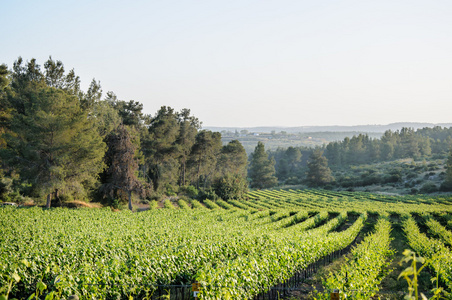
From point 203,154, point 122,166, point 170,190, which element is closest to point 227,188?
point 203,154

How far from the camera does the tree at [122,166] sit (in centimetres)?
3516

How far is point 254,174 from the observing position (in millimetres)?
88625

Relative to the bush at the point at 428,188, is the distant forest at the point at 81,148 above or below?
above

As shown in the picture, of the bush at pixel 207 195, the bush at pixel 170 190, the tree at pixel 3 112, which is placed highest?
the tree at pixel 3 112

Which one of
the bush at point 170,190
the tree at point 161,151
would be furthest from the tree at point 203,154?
the bush at point 170,190

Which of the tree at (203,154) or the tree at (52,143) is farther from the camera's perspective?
the tree at (203,154)

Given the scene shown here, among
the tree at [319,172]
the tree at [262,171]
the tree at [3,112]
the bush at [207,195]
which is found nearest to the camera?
the tree at [3,112]

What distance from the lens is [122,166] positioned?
3534 cm

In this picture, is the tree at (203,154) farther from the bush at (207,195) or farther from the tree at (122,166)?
the tree at (122,166)

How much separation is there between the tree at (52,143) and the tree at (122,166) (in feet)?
7.88

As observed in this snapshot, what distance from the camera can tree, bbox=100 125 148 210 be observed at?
35.2 m

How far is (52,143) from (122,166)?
7512mm

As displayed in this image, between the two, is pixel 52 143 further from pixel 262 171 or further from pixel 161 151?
pixel 262 171

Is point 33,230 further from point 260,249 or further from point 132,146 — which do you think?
point 132,146
